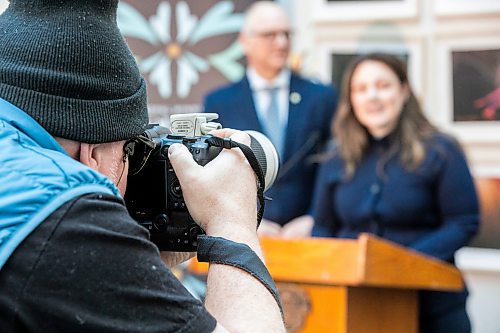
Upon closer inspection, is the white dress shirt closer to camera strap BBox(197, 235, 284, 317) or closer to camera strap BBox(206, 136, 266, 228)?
camera strap BBox(206, 136, 266, 228)

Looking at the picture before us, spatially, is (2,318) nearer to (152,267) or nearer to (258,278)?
(152,267)

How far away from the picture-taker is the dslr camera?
1.59 metres

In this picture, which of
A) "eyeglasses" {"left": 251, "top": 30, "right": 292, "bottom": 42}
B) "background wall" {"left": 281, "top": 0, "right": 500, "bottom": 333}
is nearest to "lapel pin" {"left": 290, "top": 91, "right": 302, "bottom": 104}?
"eyeglasses" {"left": 251, "top": 30, "right": 292, "bottom": 42}

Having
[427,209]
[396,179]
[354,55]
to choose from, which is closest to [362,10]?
[354,55]

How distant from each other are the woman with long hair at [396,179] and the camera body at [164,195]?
2096 mm

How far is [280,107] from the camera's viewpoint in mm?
4559

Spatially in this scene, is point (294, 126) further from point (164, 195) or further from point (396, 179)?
point (164, 195)

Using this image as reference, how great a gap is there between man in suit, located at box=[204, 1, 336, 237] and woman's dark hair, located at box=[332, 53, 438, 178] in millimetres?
314

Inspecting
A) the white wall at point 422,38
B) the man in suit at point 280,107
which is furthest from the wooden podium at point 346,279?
the white wall at point 422,38

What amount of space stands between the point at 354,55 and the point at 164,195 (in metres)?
3.50

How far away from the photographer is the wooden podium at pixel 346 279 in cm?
310

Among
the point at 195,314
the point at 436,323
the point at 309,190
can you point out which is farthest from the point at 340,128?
the point at 195,314

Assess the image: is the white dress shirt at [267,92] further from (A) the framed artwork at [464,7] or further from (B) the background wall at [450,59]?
(A) the framed artwork at [464,7]

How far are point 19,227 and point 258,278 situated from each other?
0.38 metres
